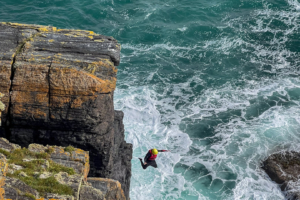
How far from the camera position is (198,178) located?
26906 millimetres

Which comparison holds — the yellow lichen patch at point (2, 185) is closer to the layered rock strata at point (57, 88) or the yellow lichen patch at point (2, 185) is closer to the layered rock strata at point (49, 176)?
the layered rock strata at point (49, 176)

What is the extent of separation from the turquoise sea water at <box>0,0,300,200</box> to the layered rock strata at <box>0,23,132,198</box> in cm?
1011

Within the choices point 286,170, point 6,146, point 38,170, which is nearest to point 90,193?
point 38,170

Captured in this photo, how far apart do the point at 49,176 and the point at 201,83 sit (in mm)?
25192

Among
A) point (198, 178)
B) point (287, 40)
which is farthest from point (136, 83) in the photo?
point (287, 40)

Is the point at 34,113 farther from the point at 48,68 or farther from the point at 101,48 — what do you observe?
the point at 101,48

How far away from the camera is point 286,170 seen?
88.5 feet

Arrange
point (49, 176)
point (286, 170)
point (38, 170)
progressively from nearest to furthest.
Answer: point (49, 176) < point (38, 170) < point (286, 170)

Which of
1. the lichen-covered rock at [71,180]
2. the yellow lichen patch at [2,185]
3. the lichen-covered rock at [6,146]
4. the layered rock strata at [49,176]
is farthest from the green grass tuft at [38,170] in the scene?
the yellow lichen patch at [2,185]

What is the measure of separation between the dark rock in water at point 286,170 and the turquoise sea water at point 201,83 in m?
0.69

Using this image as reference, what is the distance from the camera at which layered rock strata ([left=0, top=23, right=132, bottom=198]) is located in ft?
53.5

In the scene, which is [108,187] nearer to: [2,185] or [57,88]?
[2,185]

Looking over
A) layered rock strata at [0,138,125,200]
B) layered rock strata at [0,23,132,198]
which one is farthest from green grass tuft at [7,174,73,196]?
layered rock strata at [0,23,132,198]

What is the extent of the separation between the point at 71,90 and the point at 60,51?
7.96 ft
